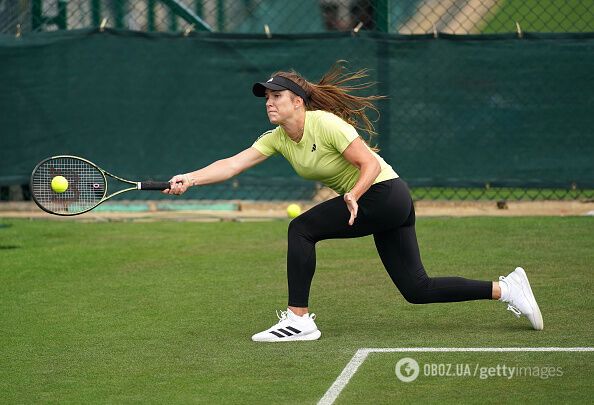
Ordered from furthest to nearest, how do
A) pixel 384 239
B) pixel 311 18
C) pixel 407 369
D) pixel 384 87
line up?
pixel 311 18, pixel 384 87, pixel 384 239, pixel 407 369

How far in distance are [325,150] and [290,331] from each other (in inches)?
40.2

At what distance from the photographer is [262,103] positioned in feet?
41.0

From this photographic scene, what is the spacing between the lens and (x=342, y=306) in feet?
25.3

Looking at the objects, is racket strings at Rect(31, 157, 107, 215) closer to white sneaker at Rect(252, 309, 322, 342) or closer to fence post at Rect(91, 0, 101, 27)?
white sneaker at Rect(252, 309, 322, 342)

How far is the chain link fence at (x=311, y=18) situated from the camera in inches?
493

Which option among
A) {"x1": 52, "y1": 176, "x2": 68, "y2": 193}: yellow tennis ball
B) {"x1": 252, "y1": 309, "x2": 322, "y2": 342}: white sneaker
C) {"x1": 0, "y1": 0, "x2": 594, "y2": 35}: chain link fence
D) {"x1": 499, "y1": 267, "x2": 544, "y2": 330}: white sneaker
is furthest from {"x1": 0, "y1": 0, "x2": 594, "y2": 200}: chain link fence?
{"x1": 252, "y1": 309, "x2": 322, "y2": 342}: white sneaker

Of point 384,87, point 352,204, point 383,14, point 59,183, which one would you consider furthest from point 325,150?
point 383,14

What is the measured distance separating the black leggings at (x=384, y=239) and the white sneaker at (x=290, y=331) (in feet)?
0.28

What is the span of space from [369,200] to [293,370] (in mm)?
1159

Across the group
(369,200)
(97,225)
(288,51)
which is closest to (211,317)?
(369,200)

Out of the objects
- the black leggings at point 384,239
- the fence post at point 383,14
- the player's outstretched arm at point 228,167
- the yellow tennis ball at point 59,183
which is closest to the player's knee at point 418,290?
the black leggings at point 384,239

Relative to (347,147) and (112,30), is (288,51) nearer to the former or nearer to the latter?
(112,30)

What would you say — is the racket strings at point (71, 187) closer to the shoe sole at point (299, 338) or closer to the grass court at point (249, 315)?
the grass court at point (249, 315)

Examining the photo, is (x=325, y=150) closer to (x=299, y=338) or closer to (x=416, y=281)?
(x=416, y=281)
